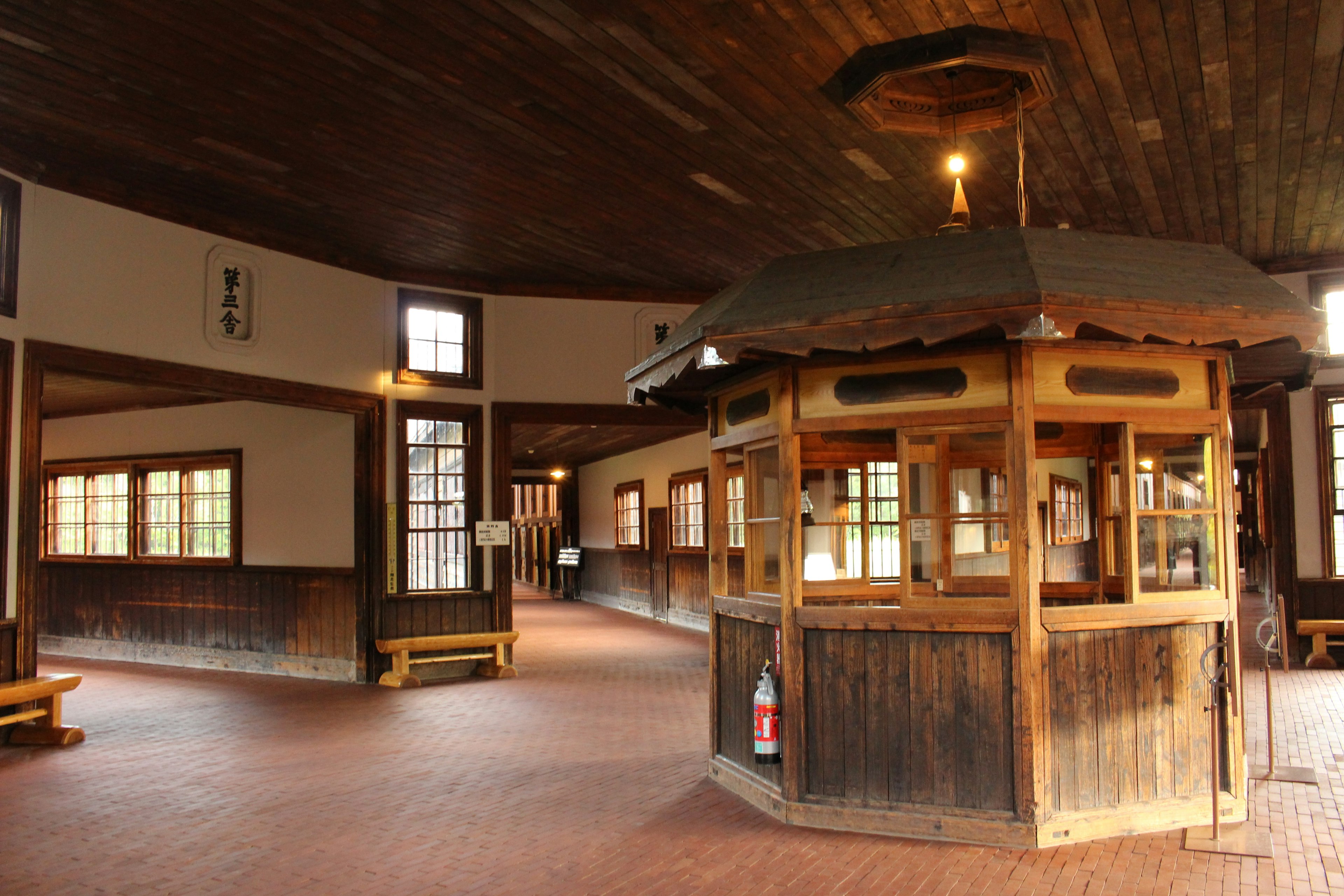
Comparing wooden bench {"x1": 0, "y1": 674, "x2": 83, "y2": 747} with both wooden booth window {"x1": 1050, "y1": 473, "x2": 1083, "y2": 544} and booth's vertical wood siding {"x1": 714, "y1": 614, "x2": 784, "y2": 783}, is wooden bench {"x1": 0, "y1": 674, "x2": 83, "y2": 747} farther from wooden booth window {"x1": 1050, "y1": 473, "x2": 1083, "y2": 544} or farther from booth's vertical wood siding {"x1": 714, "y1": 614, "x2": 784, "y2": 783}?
wooden booth window {"x1": 1050, "y1": 473, "x2": 1083, "y2": 544}

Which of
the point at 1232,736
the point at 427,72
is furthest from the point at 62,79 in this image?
the point at 1232,736

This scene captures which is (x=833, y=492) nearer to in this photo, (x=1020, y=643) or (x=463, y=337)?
(x=1020, y=643)

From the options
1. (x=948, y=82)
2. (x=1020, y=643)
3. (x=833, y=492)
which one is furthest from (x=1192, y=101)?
(x=1020, y=643)

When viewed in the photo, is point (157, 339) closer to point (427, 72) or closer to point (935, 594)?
point (427, 72)

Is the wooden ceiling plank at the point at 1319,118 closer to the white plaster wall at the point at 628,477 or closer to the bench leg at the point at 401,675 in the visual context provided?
the white plaster wall at the point at 628,477

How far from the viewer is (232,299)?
9.12m

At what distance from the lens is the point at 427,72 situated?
20.2 ft

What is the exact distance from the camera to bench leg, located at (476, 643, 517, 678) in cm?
1087

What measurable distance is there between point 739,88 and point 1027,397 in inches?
110

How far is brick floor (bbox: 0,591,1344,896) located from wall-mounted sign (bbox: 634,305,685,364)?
389 centimetres

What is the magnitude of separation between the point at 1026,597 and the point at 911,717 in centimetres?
81

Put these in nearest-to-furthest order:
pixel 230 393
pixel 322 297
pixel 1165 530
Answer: pixel 1165 530, pixel 230 393, pixel 322 297

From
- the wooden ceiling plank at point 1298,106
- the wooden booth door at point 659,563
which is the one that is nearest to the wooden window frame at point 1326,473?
the wooden ceiling plank at point 1298,106

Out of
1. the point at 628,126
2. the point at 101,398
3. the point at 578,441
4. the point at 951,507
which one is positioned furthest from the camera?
the point at 578,441
